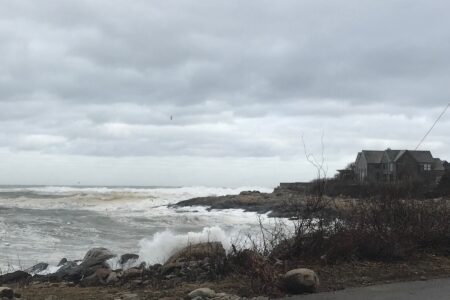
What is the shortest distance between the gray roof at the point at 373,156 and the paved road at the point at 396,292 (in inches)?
3054

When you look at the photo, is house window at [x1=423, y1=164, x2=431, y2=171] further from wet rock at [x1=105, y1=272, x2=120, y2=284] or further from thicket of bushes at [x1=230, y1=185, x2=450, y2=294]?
wet rock at [x1=105, y1=272, x2=120, y2=284]

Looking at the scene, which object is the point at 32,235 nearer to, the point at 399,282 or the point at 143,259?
the point at 143,259

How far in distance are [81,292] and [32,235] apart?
58.9 feet

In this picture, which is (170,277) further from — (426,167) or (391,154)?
(391,154)

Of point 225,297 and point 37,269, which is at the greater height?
point 225,297

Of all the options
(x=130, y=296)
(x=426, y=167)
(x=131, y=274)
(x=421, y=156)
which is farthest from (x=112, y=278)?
(x=421, y=156)

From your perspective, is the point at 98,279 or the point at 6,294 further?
the point at 98,279

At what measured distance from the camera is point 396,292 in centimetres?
723

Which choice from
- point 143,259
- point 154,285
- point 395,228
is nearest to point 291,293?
point 154,285

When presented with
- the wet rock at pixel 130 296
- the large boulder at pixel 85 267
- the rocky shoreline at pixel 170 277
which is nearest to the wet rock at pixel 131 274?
the rocky shoreline at pixel 170 277

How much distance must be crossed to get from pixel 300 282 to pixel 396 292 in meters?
1.32

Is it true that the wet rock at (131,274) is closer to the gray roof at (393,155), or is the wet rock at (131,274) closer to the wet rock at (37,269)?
the wet rock at (37,269)

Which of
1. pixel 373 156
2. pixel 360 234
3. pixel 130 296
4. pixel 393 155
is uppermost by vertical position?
pixel 373 156

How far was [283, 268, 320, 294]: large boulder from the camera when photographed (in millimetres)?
7215
